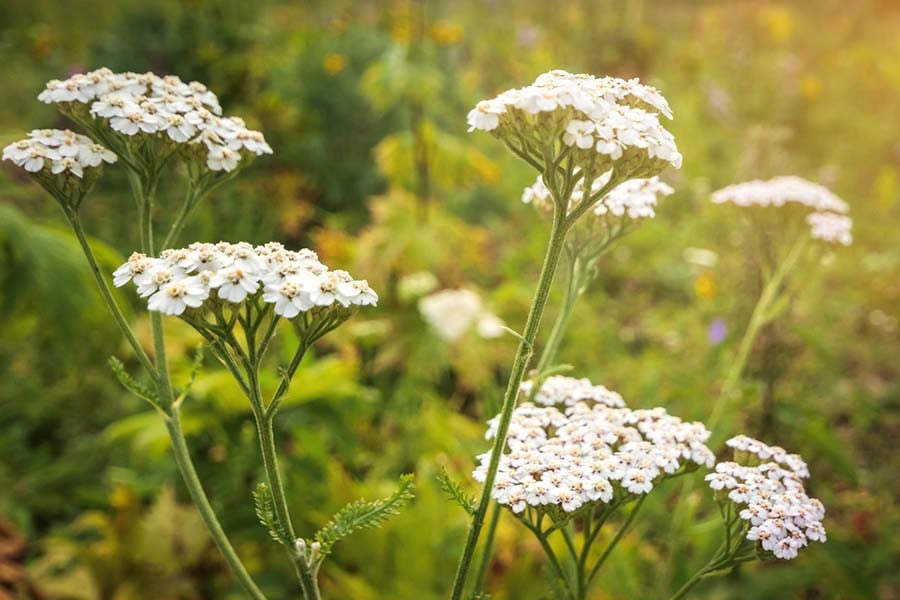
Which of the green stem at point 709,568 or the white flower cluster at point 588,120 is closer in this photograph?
the white flower cluster at point 588,120

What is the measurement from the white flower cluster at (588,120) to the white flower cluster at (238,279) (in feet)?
1.00

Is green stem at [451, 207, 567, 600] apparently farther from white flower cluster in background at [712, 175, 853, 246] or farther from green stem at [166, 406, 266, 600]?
white flower cluster in background at [712, 175, 853, 246]

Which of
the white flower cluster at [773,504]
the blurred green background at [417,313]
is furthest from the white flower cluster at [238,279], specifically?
the blurred green background at [417,313]

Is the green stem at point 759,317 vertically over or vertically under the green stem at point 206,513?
over

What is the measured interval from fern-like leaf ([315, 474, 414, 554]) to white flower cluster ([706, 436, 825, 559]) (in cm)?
50

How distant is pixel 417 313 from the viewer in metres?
3.69

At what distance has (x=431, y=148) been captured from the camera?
4.09m

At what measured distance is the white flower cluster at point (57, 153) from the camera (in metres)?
1.20

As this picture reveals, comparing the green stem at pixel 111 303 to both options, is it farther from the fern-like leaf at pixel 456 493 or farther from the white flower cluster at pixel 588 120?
the white flower cluster at pixel 588 120

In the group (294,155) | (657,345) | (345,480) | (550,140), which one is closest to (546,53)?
(294,155)

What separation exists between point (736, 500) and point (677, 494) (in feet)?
7.31

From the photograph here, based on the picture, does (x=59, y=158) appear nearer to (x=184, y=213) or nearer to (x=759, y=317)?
(x=184, y=213)

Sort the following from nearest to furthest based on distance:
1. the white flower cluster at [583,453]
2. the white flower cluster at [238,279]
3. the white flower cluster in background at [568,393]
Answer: the white flower cluster at [238,279] → the white flower cluster at [583,453] → the white flower cluster in background at [568,393]

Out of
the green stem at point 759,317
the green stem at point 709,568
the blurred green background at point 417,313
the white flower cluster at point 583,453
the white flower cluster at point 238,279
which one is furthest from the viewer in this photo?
the blurred green background at point 417,313
